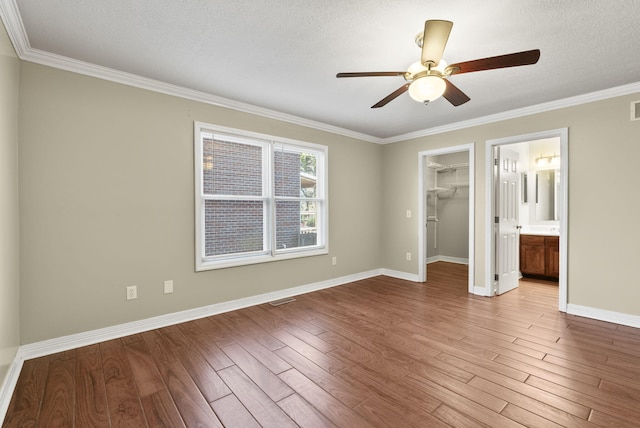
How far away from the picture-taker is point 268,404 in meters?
1.85

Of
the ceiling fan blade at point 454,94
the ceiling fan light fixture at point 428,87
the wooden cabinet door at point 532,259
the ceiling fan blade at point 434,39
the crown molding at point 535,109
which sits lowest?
the wooden cabinet door at point 532,259

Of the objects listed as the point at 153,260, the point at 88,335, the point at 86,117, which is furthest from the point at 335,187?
the point at 88,335

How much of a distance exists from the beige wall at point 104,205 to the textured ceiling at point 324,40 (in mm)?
326

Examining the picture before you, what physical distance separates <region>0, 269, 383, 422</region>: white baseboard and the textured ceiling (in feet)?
7.76

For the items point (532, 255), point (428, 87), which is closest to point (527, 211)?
point (532, 255)

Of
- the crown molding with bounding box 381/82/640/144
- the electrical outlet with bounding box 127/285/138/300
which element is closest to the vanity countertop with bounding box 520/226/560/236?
the crown molding with bounding box 381/82/640/144

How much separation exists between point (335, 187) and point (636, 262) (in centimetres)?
354

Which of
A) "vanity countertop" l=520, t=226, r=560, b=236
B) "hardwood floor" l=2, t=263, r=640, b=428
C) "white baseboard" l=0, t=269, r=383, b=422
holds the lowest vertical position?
"hardwood floor" l=2, t=263, r=640, b=428

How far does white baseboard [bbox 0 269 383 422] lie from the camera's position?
6.68ft

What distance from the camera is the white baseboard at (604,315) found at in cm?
307

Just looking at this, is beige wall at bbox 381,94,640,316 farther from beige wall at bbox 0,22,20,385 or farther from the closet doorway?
beige wall at bbox 0,22,20,385

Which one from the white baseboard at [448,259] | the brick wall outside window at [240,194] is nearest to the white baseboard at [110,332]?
the brick wall outside window at [240,194]

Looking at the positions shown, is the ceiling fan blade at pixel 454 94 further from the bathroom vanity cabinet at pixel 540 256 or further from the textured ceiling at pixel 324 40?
the bathroom vanity cabinet at pixel 540 256

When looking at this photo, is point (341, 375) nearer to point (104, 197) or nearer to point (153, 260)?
point (153, 260)
